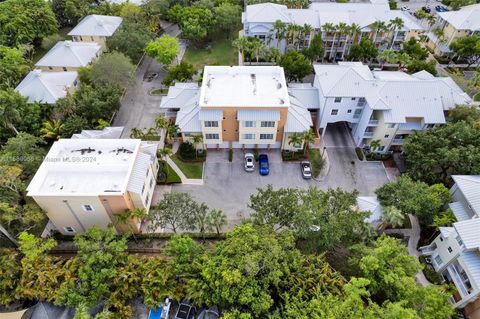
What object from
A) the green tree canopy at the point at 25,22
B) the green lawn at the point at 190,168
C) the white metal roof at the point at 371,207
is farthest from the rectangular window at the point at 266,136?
the green tree canopy at the point at 25,22

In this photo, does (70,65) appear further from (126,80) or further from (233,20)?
(233,20)

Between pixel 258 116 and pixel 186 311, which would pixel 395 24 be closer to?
pixel 258 116

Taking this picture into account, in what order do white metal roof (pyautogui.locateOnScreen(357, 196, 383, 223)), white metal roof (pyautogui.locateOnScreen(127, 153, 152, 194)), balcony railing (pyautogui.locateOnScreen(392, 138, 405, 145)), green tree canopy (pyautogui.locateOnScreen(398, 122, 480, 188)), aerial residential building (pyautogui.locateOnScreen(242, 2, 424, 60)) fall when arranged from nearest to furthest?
white metal roof (pyautogui.locateOnScreen(127, 153, 152, 194)) < white metal roof (pyautogui.locateOnScreen(357, 196, 383, 223)) < green tree canopy (pyautogui.locateOnScreen(398, 122, 480, 188)) < balcony railing (pyautogui.locateOnScreen(392, 138, 405, 145)) < aerial residential building (pyautogui.locateOnScreen(242, 2, 424, 60))

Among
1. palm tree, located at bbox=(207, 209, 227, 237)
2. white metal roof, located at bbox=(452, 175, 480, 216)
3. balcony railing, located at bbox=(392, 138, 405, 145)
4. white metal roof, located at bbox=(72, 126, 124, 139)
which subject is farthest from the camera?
balcony railing, located at bbox=(392, 138, 405, 145)

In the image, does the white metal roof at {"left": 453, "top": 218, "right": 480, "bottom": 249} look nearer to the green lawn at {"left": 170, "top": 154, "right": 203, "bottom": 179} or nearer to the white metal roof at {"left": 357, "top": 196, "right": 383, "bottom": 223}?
the white metal roof at {"left": 357, "top": 196, "right": 383, "bottom": 223}

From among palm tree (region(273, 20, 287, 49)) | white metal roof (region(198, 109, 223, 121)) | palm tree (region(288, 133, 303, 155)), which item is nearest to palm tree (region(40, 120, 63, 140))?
white metal roof (region(198, 109, 223, 121))

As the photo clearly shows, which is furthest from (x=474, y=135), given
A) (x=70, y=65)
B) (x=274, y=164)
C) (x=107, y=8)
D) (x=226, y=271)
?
(x=107, y=8)
